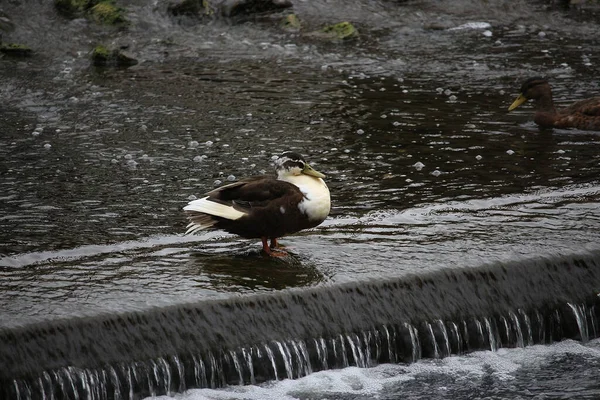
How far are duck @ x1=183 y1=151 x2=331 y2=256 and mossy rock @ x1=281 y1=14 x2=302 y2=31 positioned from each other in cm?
1202

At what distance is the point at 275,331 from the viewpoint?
831cm

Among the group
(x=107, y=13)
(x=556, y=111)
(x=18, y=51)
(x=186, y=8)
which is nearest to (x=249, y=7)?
(x=186, y=8)

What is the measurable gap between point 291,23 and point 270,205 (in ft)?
40.9

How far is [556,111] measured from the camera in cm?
1471

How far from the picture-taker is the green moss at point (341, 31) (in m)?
20.0

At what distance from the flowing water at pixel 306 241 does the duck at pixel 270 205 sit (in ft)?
1.20

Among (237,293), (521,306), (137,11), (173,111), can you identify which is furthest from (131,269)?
(137,11)

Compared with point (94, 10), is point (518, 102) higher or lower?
lower

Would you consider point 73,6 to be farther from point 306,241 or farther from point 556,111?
point 306,241

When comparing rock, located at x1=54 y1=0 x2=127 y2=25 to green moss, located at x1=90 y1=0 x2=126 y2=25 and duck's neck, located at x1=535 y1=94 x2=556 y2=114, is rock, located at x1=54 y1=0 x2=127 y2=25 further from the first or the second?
duck's neck, located at x1=535 y1=94 x2=556 y2=114

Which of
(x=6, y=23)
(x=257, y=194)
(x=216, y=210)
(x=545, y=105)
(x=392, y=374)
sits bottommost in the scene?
(x=392, y=374)

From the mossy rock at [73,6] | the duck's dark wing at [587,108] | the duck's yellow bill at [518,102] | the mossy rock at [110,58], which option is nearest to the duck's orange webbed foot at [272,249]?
the duck's dark wing at [587,108]

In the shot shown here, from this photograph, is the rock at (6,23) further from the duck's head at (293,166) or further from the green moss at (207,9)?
the duck's head at (293,166)

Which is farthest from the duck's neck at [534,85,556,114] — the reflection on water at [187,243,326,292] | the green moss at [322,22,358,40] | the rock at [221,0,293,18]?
the rock at [221,0,293,18]
